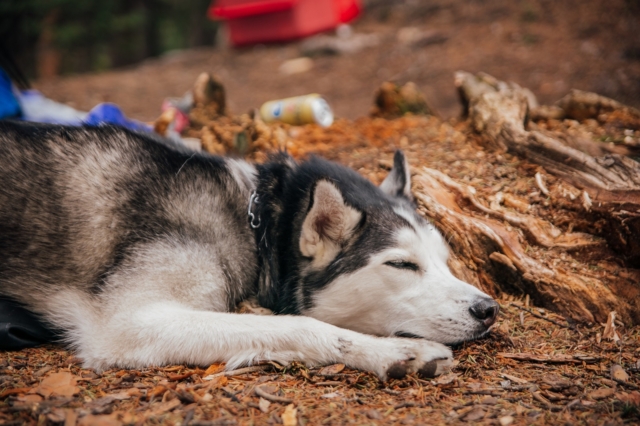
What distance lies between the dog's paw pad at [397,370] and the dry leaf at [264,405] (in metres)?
0.73

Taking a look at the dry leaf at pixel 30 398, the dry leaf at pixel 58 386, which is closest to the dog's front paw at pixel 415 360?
the dry leaf at pixel 58 386

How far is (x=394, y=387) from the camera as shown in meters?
3.12

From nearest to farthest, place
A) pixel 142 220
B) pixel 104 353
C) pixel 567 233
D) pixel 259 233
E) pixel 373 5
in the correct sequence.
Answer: pixel 104 353
pixel 142 220
pixel 259 233
pixel 567 233
pixel 373 5

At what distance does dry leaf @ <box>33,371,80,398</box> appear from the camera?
2918mm

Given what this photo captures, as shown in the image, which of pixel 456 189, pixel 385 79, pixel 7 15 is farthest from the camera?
pixel 7 15

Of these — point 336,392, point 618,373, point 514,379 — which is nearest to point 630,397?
point 618,373

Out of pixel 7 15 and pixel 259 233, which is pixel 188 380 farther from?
pixel 7 15

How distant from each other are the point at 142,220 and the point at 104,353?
2.89 feet

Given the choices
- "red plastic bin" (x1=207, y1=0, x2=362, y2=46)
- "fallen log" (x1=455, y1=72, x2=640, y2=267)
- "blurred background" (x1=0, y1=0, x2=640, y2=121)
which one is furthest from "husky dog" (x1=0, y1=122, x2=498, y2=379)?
"red plastic bin" (x1=207, y1=0, x2=362, y2=46)

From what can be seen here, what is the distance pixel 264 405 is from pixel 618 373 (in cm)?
209

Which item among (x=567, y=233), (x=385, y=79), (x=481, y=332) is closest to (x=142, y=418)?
(x=481, y=332)

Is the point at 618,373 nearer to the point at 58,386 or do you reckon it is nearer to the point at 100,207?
the point at 58,386

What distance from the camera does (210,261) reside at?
3.69m

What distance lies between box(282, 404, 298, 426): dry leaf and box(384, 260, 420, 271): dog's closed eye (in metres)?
1.19
